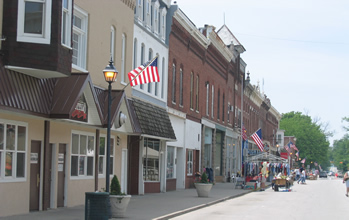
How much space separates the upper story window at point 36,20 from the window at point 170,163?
19410mm

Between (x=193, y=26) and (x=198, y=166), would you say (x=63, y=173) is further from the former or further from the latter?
(x=198, y=166)

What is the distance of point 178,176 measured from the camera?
126 feet

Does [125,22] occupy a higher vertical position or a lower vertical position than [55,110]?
higher

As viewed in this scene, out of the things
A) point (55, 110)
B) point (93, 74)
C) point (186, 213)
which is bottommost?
point (186, 213)

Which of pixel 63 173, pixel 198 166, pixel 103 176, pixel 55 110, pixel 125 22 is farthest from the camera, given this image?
pixel 198 166

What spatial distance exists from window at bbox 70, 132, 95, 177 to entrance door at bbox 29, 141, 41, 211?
8.19ft

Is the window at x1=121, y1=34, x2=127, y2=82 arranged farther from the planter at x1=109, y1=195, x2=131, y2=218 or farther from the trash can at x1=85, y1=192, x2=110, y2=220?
the trash can at x1=85, y1=192, x2=110, y2=220

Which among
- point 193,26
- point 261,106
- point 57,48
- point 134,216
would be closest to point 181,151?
point 193,26

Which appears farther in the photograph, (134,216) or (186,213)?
(186,213)

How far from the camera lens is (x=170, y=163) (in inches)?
1391

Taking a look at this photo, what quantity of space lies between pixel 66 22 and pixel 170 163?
18.8 m

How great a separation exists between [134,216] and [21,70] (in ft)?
19.3

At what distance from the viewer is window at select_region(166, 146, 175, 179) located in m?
34.8

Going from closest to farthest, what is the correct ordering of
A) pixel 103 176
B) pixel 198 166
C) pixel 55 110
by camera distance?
1. pixel 55 110
2. pixel 103 176
3. pixel 198 166
